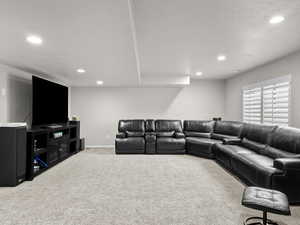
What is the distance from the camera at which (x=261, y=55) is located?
3.93 metres

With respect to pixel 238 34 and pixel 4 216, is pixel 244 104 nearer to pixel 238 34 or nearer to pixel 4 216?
pixel 238 34

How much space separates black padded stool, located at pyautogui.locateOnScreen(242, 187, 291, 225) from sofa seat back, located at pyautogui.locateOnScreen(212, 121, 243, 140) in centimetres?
312

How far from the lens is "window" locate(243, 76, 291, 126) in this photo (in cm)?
397

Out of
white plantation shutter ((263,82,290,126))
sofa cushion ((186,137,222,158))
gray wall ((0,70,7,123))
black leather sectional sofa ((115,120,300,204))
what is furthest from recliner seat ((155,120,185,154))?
gray wall ((0,70,7,123))

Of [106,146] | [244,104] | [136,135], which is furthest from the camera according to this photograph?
[106,146]

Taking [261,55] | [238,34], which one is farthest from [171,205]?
[261,55]

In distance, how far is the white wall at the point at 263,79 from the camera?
3662 millimetres

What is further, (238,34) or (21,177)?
(21,177)

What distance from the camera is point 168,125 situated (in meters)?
6.36

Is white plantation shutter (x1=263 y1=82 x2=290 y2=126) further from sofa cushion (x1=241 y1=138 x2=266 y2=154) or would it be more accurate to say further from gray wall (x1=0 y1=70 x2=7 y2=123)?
gray wall (x1=0 y1=70 x2=7 y2=123)

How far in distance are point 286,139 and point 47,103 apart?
4887 mm

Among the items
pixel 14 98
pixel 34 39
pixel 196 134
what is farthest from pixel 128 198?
pixel 196 134

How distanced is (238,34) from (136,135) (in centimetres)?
419

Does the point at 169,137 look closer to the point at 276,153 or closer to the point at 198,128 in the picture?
the point at 198,128
